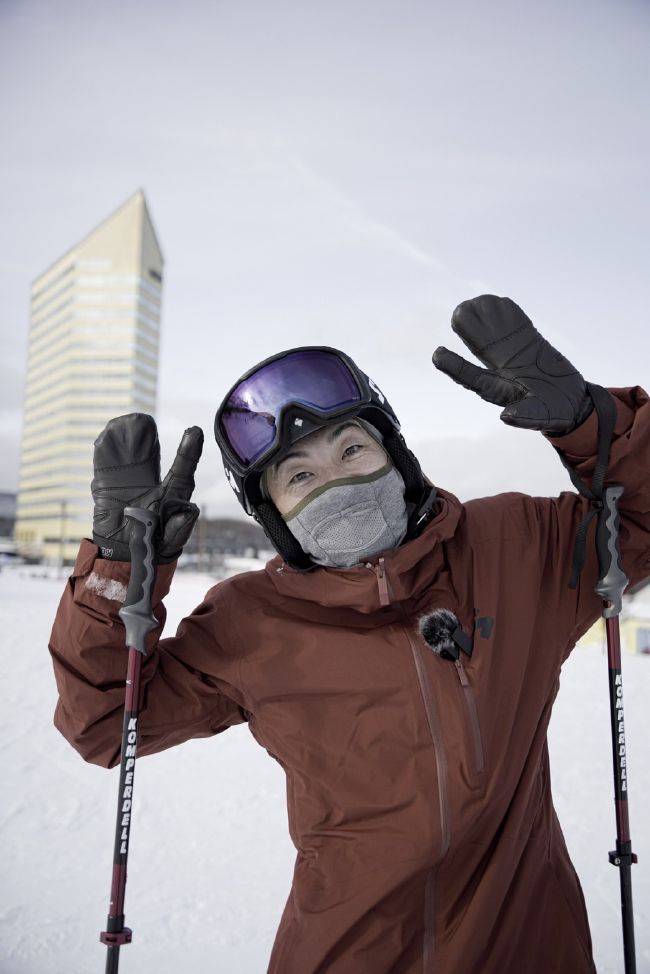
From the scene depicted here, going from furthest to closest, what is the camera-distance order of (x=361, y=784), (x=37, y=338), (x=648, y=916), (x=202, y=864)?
(x=37, y=338)
(x=202, y=864)
(x=648, y=916)
(x=361, y=784)

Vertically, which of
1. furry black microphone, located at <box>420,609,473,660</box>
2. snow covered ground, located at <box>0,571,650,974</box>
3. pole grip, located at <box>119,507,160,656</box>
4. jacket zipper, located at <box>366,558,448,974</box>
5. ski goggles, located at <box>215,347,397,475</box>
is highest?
ski goggles, located at <box>215,347,397,475</box>

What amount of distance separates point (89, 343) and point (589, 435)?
19715mm

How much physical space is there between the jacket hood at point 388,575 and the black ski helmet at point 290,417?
0.37ft

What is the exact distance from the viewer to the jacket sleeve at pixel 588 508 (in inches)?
65.0

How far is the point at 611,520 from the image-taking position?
1.67 meters

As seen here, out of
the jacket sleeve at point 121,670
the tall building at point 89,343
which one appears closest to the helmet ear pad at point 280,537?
the jacket sleeve at point 121,670

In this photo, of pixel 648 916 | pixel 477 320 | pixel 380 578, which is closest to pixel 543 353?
pixel 477 320

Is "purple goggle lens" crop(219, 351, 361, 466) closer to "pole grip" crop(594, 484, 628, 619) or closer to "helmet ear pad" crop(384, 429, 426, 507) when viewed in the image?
"helmet ear pad" crop(384, 429, 426, 507)

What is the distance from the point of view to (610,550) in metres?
1.68

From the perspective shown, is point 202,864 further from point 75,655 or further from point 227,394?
point 227,394

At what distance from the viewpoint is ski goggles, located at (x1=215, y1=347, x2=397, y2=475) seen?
6.46 feet

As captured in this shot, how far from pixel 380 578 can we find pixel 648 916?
3.19m

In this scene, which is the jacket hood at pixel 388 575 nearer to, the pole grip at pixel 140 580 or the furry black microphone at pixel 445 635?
the furry black microphone at pixel 445 635

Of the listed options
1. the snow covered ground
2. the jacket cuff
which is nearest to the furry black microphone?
the jacket cuff
